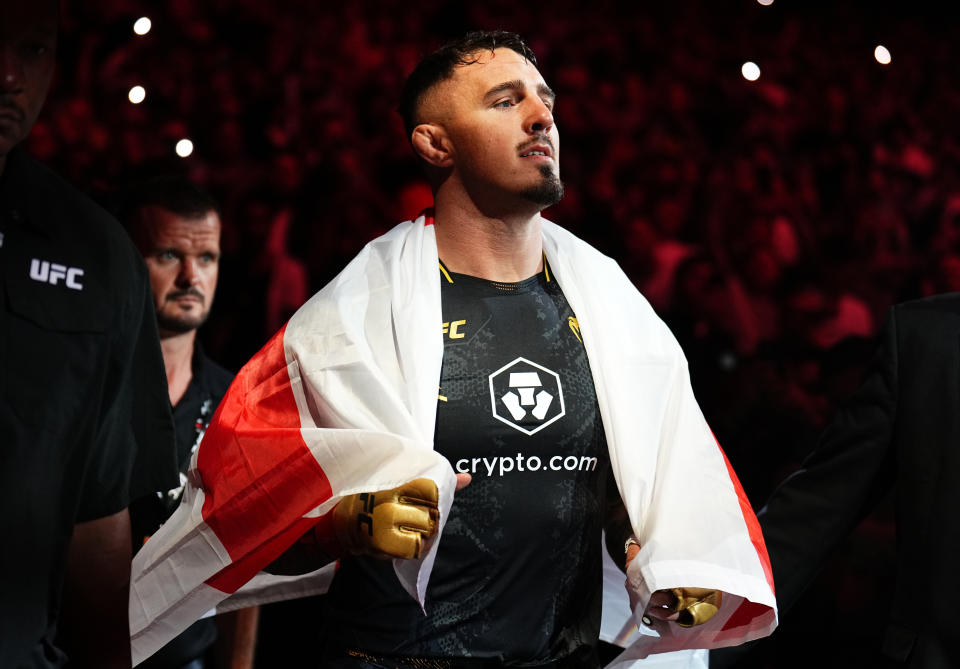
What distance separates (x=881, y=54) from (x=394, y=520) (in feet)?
13.9

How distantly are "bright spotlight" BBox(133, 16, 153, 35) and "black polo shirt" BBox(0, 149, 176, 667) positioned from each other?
3.37 meters

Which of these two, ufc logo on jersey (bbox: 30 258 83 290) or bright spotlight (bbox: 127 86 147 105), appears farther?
bright spotlight (bbox: 127 86 147 105)

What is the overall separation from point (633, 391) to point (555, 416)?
0.45 feet

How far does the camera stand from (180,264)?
99.8 inches

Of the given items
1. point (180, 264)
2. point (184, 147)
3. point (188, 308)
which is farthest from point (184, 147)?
point (188, 308)

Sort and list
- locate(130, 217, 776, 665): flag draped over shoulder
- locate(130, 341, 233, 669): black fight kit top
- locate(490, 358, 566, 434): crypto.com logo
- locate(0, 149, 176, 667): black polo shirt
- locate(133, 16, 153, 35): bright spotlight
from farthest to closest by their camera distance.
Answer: locate(133, 16, 153, 35): bright spotlight < locate(130, 341, 233, 669): black fight kit top < locate(490, 358, 566, 434): crypto.com logo < locate(130, 217, 776, 665): flag draped over shoulder < locate(0, 149, 176, 667): black polo shirt

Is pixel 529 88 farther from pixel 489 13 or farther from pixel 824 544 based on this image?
pixel 489 13

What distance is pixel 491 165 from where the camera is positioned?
1.73 meters

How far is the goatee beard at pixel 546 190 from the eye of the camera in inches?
67.1

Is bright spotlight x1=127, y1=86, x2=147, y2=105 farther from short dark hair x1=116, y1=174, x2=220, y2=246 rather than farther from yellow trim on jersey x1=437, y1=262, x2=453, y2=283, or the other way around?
yellow trim on jersey x1=437, y1=262, x2=453, y2=283

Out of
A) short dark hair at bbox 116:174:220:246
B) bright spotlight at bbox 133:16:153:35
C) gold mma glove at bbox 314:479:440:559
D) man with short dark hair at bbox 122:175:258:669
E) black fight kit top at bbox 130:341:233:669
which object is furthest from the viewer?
bright spotlight at bbox 133:16:153:35

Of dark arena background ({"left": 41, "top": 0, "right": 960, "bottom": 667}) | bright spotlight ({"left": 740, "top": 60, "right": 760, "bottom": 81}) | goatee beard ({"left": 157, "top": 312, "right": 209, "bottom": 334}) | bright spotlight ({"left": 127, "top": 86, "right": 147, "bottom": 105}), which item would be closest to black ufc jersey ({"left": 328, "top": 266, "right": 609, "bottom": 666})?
goatee beard ({"left": 157, "top": 312, "right": 209, "bottom": 334})

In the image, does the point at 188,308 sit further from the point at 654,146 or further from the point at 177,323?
the point at 654,146

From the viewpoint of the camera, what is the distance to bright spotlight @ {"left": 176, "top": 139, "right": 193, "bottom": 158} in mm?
4223
